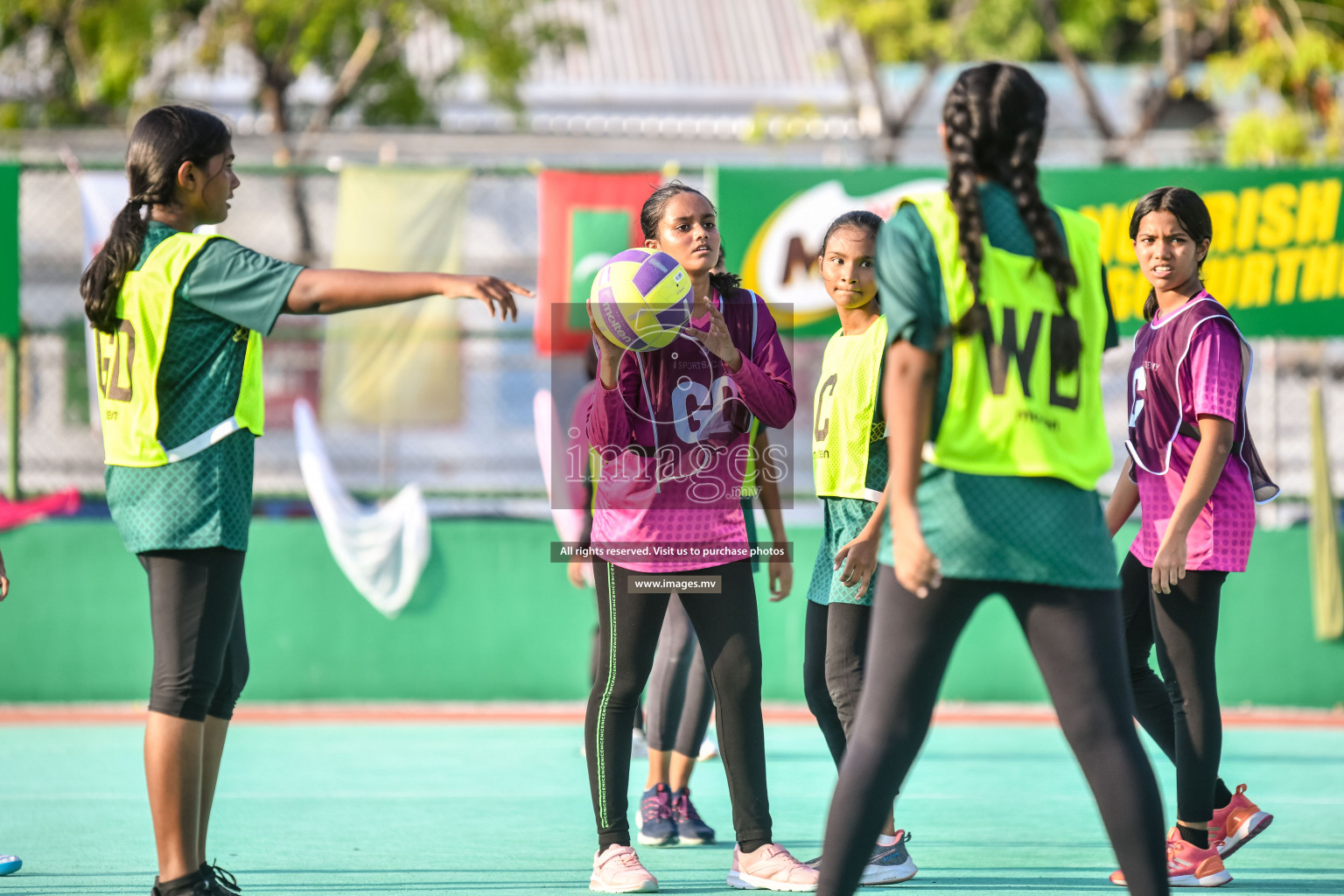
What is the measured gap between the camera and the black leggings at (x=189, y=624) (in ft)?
12.6

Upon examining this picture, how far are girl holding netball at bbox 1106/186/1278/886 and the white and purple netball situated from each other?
146 centimetres

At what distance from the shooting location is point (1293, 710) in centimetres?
873

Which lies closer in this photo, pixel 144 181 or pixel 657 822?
pixel 144 181

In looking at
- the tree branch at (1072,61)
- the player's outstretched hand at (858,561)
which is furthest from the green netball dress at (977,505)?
the tree branch at (1072,61)

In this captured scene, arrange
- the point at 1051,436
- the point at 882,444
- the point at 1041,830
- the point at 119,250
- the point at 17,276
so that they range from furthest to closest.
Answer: the point at 17,276 < the point at 1041,830 < the point at 882,444 < the point at 119,250 < the point at 1051,436

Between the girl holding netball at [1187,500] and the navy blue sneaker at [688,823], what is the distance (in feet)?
5.15

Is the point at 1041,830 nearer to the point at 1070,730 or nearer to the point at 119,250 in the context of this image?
the point at 1070,730

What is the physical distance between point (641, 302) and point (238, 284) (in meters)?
1.15

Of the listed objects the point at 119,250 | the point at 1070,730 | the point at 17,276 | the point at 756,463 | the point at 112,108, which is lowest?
the point at 1070,730

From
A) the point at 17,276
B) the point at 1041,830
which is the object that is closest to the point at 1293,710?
the point at 1041,830

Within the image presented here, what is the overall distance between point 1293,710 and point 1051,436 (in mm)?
6368

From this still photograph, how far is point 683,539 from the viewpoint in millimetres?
4391

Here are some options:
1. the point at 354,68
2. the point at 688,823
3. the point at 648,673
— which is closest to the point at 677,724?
the point at 688,823

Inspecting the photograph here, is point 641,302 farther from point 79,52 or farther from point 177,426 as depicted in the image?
point 79,52
